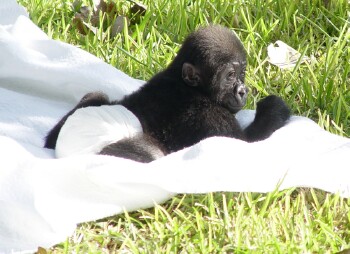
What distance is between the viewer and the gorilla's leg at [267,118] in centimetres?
466

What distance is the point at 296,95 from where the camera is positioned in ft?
17.1

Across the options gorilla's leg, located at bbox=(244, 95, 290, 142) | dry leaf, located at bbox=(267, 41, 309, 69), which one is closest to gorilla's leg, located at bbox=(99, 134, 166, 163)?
gorilla's leg, located at bbox=(244, 95, 290, 142)

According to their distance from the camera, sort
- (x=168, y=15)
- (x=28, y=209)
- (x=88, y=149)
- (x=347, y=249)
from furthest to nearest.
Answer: (x=168, y=15) < (x=88, y=149) < (x=28, y=209) < (x=347, y=249)

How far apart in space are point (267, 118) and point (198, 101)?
397 millimetres

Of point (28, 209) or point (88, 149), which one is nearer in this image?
point (28, 209)

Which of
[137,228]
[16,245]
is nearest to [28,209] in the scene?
[16,245]

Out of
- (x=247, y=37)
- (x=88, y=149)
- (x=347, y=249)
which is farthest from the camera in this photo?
(x=247, y=37)

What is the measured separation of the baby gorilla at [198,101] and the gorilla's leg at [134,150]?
3 cm

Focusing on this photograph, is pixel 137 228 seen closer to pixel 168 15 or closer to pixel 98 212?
pixel 98 212

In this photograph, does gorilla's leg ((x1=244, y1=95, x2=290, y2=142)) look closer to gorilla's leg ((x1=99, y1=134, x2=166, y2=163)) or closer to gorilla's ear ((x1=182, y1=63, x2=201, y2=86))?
gorilla's ear ((x1=182, y1=63, x2=201, y2=86))

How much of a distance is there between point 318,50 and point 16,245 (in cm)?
284

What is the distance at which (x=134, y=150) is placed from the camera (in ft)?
13.7

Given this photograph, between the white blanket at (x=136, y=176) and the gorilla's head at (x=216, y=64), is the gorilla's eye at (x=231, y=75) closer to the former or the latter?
the gorilla's head at (x=216, y=64)

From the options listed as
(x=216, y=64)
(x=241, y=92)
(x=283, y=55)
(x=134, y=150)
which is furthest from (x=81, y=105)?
(x=283, y=55)
